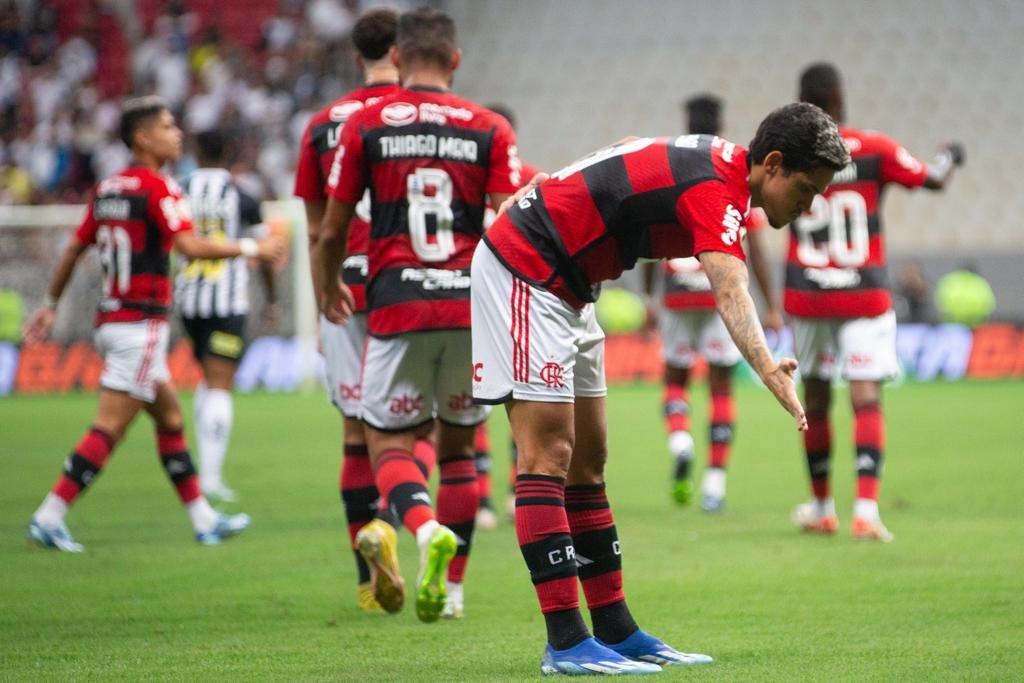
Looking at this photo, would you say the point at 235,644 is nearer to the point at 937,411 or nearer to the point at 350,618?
the point at 350,618

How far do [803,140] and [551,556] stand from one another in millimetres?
1469

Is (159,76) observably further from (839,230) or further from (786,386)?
(786,386)

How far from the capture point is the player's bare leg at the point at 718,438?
9133 millimetres

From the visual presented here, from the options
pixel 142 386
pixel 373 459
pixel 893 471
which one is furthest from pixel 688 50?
pixel 373 459

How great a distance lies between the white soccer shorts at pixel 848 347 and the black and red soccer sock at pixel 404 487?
3.13m

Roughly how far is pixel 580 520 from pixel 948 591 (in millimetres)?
1974

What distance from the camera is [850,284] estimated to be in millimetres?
8000

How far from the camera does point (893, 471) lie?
35.2ft

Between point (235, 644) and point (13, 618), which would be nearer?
point (235, 644)

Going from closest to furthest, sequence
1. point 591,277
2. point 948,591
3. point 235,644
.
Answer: point 591,277 < point 235,644 < point 948,591

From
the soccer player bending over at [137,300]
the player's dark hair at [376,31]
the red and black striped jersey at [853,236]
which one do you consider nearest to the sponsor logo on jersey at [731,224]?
the player's dark hair at [376,31]

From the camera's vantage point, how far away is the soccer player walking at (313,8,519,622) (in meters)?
5.62

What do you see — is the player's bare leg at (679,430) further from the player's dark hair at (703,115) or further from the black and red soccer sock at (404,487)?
the black and red soccer sock at (404,487)

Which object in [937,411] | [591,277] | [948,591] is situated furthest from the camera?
[937,411]
